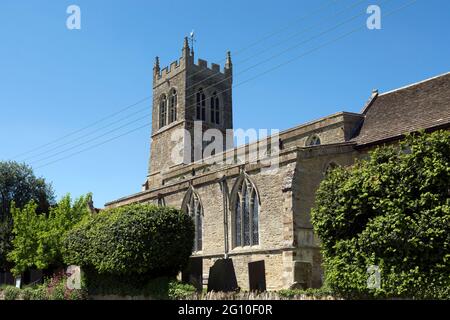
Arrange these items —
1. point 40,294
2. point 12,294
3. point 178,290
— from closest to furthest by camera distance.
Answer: point 178,290
point 40,294
point 12,294

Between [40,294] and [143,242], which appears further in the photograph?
[40,294]

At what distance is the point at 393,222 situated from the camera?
1570 cm

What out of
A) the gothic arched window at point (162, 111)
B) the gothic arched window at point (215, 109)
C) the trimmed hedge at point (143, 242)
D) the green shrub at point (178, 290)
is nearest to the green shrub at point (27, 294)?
the trimmed hedge at point (143, 242)

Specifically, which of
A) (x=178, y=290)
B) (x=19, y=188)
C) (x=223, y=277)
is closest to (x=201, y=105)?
(x=19, y=188)

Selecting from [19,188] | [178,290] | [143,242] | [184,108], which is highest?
[184,108]

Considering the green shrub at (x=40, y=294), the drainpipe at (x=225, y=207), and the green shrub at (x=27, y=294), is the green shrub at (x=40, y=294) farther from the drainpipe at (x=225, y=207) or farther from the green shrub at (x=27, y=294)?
the drainpipe at (x=225, y=207)

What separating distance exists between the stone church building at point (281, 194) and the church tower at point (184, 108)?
16.1 meters

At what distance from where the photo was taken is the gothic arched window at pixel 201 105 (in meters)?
55.0

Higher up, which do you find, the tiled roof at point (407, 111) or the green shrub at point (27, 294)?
the tiled roof at point (407, 111)

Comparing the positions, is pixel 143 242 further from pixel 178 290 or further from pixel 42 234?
pixel 42 234

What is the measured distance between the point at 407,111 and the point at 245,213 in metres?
10.3

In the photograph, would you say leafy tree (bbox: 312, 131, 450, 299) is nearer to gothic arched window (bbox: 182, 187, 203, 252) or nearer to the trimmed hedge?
the trimmed hedge

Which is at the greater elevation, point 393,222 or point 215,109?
point 215,109
